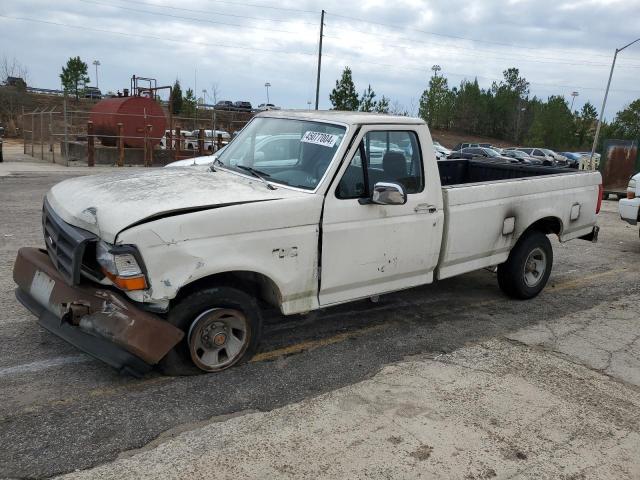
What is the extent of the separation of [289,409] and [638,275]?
6.20 m

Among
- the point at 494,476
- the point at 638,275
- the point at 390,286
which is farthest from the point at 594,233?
the point at 494,476

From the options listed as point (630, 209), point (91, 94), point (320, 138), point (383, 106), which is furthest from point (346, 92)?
point (320, 138)

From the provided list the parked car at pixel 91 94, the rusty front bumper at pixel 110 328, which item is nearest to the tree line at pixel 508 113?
the parked car at pixel 91 94

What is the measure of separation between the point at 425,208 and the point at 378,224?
1.94 ft

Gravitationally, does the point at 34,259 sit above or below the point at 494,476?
above

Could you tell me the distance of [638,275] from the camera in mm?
7641

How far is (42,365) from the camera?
394cm

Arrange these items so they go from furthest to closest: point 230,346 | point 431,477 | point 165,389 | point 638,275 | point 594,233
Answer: point 638,275
point 594,233
point 230,346
point 165,389
point 431,477

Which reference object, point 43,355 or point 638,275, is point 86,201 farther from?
point 638,275

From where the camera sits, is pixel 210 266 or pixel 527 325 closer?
pixel 210 266

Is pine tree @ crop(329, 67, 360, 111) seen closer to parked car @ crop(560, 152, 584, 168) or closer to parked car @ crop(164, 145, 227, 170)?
parked car @ crop(560, 152, 584, 168)

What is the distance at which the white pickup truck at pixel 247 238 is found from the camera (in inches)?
135

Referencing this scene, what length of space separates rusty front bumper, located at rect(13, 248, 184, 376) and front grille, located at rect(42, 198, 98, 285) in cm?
13

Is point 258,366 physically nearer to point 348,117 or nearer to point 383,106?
point 348,117
